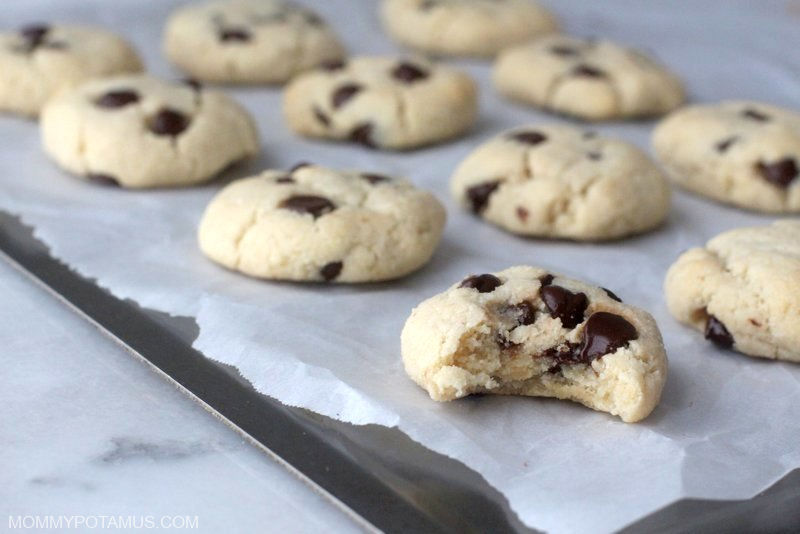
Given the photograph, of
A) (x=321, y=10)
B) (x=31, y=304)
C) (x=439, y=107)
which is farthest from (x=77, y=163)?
(x=321, y=10)

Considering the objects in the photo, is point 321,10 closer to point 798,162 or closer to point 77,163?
point 77,163

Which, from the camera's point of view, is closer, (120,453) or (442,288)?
(120,453)

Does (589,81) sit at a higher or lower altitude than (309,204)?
lower

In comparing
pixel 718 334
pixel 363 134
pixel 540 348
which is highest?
pixel 540 348

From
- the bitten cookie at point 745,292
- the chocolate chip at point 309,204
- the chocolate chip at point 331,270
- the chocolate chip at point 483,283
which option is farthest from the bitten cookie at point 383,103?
the chocolate chip at point 483,283

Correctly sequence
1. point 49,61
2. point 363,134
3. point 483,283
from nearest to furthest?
point 483,283
point 363,134
point 49,61

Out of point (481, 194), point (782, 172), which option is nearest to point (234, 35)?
point (481, 194)

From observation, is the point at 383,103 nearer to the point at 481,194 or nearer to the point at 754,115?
the point at 481,194
